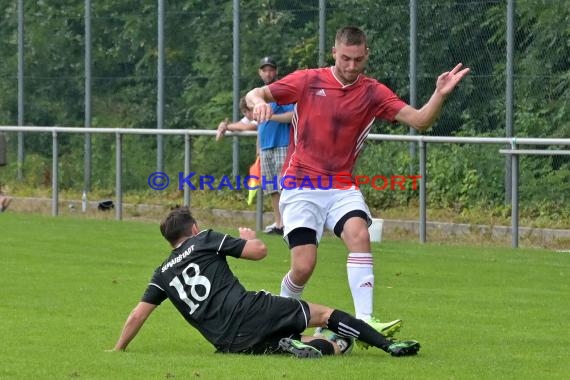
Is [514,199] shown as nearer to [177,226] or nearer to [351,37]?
[351,37]

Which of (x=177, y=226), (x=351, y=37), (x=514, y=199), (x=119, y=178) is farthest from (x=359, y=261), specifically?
(x=119, y=178)

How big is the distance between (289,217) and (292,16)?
12.7 metres

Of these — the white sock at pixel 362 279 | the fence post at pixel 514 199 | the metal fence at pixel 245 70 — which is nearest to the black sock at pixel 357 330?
the white sock at pixel 362 279

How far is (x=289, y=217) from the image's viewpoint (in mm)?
10047

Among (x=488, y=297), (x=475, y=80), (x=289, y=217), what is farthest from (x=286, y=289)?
(x=475, y=80)

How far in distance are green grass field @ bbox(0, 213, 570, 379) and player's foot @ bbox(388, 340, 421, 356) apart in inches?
2.5

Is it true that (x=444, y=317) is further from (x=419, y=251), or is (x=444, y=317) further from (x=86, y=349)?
(x=419, y=251)

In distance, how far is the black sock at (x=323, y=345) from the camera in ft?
30.8

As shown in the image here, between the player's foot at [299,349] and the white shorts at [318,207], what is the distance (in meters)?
0.96

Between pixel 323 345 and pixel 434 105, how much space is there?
62.2 inches

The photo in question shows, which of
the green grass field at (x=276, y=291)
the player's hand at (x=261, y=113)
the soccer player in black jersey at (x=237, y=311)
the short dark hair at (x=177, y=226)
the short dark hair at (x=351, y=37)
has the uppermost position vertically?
the short dark hair at (x=351, y=37)

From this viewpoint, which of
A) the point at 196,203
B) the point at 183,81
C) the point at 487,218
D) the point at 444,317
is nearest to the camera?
the point at 444,317

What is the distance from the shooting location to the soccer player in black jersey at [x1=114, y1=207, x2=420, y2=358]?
30.4ft

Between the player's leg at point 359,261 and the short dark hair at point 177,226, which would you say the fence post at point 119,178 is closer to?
the player's leg at point 359,261
